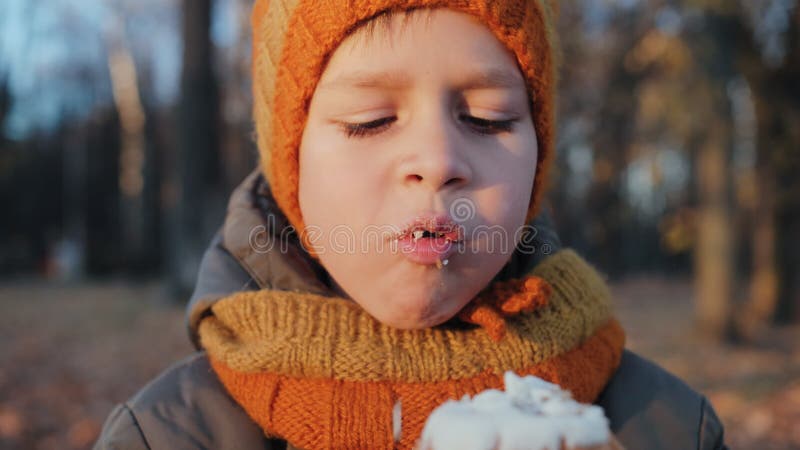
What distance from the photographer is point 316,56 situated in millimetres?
1401

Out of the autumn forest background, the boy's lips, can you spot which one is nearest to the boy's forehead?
the boy's lips

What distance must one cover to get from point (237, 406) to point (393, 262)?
0.57 metres

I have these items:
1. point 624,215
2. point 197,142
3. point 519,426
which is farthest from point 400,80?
point 624,215

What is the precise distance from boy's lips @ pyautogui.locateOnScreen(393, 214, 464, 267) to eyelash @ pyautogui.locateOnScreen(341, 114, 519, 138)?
21 cm

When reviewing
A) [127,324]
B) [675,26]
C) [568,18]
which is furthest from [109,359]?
[568,18]

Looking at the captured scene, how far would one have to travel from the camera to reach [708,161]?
8367mm

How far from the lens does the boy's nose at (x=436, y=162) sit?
1.25 meters

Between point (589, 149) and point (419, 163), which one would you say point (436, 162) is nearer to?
point (419, 163)

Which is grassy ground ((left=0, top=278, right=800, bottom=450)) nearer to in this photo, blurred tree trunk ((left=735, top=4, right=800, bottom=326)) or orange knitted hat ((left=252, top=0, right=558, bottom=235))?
blurred tree trunk ((left=735, top=4, right=800, bottom=326))

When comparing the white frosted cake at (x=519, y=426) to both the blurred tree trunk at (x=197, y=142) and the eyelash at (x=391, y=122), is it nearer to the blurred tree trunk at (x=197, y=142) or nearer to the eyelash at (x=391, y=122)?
the eyelash at (x=391, y=122)

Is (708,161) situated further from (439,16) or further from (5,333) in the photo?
(5,333)

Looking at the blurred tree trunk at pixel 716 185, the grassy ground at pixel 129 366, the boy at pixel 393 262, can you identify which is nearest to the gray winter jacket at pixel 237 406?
the boy at pixel 393 262

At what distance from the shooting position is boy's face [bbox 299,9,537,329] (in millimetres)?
1274

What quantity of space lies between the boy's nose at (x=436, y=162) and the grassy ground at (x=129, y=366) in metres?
4.64
